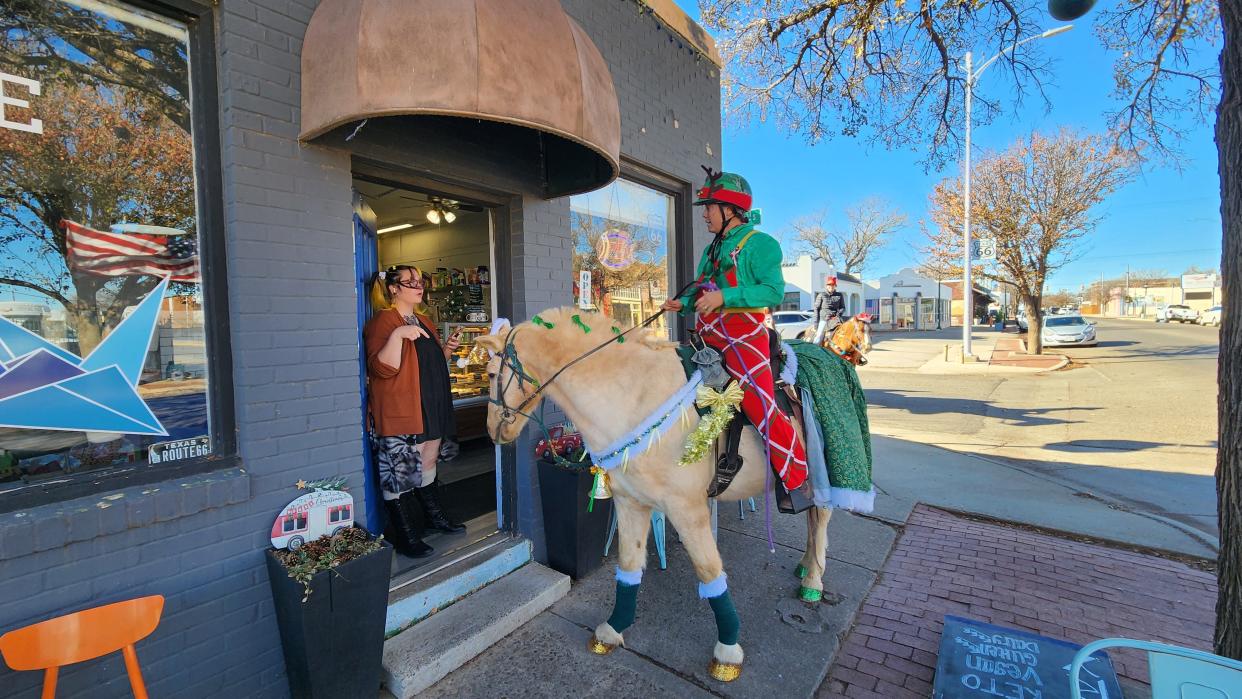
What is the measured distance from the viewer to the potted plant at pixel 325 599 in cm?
229

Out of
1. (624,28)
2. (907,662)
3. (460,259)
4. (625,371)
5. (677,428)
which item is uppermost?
(624,28)

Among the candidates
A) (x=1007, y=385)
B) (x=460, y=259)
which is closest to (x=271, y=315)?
(x=460, y=259)

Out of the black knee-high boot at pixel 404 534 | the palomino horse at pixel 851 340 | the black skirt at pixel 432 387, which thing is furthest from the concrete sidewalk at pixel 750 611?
the palomino horse at pixel 851 340

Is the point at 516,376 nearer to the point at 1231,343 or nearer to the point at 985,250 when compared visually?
the point at 1231,343

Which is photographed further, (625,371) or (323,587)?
(625,371)

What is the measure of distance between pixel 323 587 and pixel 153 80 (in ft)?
7.96

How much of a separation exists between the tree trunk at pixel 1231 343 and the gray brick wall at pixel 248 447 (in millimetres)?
4008

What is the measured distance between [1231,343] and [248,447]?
4.40 meters

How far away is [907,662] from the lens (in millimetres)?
2861

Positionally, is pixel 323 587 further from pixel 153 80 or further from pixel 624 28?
pixel 624 28

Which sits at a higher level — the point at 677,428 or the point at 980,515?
the point at 677,428

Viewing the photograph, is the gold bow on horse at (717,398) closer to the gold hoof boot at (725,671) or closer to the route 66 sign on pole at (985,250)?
the gold hoof boot at (725,671)

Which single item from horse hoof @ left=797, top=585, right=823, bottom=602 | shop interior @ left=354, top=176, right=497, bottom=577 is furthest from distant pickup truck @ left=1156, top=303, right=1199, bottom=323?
shop interior @ left=354, top=176, right=497, bottom=577

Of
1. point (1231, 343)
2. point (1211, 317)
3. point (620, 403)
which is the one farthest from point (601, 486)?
point (1211, 317)
